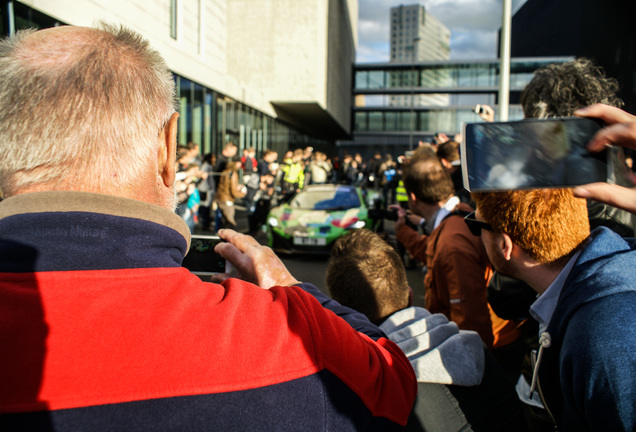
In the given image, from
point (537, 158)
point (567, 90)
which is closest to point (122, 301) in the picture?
point (537, 158)

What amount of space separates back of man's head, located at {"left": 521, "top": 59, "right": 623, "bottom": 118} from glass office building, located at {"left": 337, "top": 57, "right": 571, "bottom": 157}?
5771 cm

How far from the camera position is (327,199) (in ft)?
29.9

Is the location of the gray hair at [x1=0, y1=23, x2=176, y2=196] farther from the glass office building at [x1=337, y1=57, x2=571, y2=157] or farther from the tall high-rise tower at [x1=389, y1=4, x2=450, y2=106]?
the tall high-rise tower at [x1=389, y1=4, x2=450, y2=106]

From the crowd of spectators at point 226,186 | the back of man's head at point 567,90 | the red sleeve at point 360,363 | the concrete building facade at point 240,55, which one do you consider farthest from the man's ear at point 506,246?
the crowd of spectators at point 226,186

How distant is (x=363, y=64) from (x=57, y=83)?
64.6 m

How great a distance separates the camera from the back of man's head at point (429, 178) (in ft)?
Result: 12.0

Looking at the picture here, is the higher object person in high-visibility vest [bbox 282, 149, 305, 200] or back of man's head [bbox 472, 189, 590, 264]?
person in high-visibility vest [bbox 282, 149, 305, 200]

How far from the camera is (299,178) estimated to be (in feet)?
47.6

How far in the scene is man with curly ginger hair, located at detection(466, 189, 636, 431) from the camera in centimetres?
106

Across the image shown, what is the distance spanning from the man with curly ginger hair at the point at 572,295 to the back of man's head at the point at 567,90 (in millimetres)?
1305

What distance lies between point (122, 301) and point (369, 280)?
1.33 meters

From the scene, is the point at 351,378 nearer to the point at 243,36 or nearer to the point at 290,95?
the point at 290,95

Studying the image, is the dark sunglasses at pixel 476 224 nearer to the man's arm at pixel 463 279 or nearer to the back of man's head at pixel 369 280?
the back of man's head at pixel 369 280

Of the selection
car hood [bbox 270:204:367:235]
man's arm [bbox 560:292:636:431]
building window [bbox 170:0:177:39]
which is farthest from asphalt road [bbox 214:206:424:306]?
building window [bbox 170:0:177:39]
